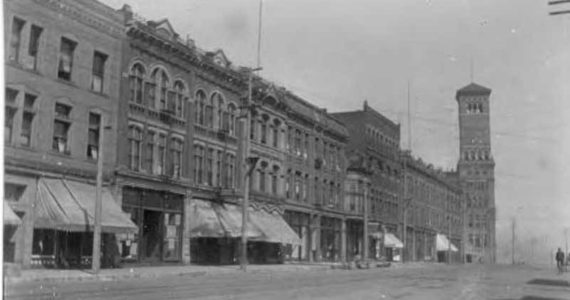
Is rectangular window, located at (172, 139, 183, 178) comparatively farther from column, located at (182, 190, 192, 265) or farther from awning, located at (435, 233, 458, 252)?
awning, located at (435, 233, 458, 252)

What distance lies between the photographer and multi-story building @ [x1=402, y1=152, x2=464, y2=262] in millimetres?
71625

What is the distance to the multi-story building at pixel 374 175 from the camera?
57250 millimetres

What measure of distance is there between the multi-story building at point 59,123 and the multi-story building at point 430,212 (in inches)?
1575

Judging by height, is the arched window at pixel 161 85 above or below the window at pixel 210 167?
above

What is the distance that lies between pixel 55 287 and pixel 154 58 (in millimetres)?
16774

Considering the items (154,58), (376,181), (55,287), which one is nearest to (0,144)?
(55,287)

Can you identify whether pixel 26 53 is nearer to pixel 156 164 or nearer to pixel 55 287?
pixel 156 164

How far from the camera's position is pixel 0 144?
10.7 ft

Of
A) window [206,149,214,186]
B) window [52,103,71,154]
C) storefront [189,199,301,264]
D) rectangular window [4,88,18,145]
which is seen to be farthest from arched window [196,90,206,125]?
rectangular window [4,88,18,145]

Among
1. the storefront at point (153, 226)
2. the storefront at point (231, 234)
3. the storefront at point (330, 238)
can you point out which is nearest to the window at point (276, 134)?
the storefront at point (231, 234)

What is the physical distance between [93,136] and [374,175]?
36227mm

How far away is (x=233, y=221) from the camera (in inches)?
1479

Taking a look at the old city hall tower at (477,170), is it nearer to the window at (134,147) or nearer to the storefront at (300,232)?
the storefront at (300,232)

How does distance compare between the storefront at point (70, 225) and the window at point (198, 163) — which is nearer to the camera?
the storefront at point (70, 225)
